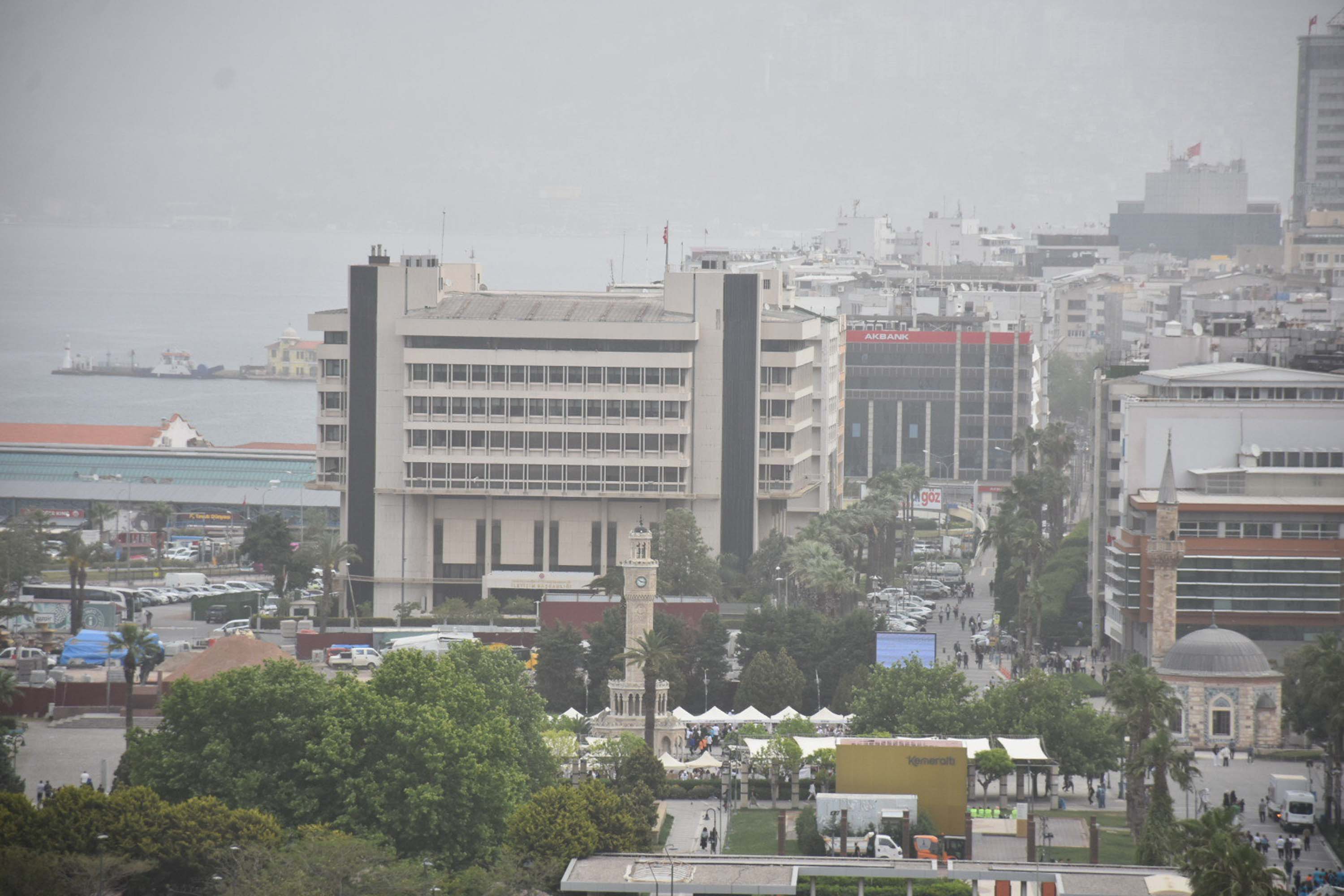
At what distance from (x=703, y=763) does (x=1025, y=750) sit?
12.4m

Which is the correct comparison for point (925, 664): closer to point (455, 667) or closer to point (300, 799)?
point (455, 667)

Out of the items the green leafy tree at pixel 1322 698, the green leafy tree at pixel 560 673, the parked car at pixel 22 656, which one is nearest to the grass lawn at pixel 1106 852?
the green leafy tree at pixel 1322 698

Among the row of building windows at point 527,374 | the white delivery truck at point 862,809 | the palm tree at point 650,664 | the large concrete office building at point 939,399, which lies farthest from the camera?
the large concrete office building at point 939,399

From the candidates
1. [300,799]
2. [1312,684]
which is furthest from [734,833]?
[1312,684]

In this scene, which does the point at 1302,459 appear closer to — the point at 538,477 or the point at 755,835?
the point at 755,835

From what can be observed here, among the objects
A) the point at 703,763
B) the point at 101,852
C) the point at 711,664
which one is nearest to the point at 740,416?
the point at 711,664

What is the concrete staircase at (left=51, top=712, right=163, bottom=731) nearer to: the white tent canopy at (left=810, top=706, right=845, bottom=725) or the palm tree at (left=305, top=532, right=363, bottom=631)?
the palm tree at (left=305, top=532, right=363, bottom=631)

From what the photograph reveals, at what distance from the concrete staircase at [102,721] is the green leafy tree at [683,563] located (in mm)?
29374

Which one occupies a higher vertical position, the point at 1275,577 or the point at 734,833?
the point at 1275,577

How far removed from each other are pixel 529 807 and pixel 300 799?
6.93m

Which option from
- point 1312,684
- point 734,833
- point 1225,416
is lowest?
point 734,833

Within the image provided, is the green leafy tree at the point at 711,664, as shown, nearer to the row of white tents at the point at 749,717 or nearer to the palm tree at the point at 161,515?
the row of white tents at the point at 749,717

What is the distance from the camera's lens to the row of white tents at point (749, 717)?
85.7 m

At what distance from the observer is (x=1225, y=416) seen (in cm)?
10200
